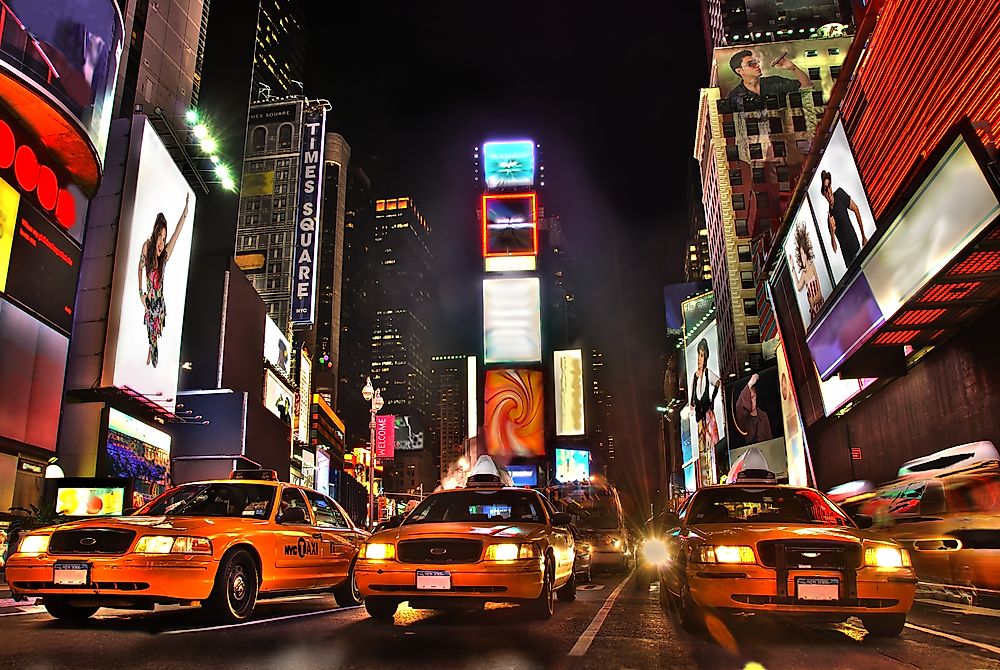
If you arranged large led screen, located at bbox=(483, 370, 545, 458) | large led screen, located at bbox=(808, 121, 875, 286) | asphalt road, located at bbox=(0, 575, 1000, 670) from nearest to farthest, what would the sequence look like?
asphalt road, located at bbox=(0, 575, 1000, 670) → large led screen, located at bbox=(808, 121, 875, 286) → large led screen, located at bbox=(483, 370, 545, 458)

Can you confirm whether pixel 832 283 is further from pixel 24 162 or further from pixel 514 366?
pixel 514 366

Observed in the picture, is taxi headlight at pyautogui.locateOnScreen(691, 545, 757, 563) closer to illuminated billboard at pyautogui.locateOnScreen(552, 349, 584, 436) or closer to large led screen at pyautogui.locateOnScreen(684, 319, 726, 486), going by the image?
large led screen at pyautogui.locateOnScreen(684, 319, 726, 486)

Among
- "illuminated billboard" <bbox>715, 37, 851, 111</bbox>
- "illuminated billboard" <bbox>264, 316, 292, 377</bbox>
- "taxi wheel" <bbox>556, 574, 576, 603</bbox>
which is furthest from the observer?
"illuminated billboard" <bbox>715, 37, 851, 111</bbox>

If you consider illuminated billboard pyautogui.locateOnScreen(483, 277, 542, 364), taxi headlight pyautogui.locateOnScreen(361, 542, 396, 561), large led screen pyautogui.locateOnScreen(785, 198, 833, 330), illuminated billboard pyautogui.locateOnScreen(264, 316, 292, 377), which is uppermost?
illuminated billboard pyautogui.locateOnScreen(483, 277, 542, 364)

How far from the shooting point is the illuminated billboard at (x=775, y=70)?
82.8 m

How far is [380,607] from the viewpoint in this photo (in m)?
7.71

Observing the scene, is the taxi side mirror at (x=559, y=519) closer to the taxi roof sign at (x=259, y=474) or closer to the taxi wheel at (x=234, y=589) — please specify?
the taxi wheel at (x=234, y=589)

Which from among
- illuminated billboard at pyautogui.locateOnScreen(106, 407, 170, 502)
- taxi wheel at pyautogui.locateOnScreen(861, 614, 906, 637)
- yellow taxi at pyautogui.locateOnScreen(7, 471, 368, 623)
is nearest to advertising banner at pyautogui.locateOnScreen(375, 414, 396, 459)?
illuminated billboard at pyautogui.locateOnScreen(106, 407, 170, 502)

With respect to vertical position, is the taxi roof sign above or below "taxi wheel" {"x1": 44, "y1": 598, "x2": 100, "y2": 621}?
above

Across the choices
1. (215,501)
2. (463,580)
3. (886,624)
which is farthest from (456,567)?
(886,624)

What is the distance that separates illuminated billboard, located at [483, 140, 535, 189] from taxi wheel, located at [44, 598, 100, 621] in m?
69.4

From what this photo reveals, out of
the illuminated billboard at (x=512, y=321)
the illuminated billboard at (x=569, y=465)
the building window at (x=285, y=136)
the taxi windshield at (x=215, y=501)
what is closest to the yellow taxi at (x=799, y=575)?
the taxi windshield at (x=215, y=501)

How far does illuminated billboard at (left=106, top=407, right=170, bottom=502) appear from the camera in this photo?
29484 millimetres

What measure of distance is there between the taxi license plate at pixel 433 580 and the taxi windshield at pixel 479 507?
1903mm
